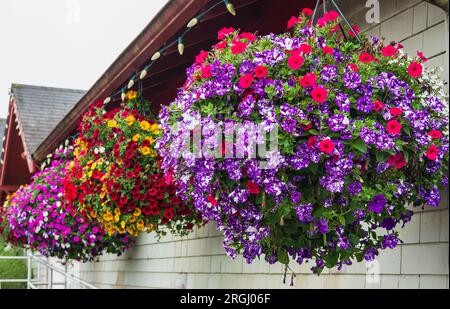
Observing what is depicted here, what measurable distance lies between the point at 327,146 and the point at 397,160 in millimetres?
388

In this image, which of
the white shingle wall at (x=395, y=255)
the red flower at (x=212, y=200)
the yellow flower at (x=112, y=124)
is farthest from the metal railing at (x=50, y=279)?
the red flower at (x=212, y=200)

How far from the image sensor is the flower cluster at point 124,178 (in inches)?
190

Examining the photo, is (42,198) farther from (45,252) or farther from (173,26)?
(173,26)

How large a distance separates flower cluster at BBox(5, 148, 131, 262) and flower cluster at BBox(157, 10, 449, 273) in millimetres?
3822

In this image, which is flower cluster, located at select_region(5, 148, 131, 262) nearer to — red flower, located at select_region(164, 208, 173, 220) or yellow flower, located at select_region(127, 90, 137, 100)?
yellow flower, located at select_region(127, 90, 137, 100)

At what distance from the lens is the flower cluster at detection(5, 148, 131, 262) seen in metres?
6.85

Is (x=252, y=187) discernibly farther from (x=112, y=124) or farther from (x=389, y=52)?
(x=112, y=124)

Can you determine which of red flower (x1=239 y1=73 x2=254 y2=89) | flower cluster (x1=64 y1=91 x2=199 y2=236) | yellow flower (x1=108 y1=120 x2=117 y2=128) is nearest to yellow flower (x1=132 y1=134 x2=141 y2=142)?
flower cluster (x1=64 y1=91 x2=199 y2=236)

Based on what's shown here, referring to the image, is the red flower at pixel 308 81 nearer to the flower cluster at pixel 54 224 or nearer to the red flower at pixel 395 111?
the red flower at pixel 395 111

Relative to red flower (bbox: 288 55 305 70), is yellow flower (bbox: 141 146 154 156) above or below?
below

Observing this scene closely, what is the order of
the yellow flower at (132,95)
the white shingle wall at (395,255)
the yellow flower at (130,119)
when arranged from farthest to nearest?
the yellow flower at (132,95)
the yellow flower at (130,119)
the white shingle wall at (395,255)

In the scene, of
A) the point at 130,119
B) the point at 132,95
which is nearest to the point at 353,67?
the point at 130,119

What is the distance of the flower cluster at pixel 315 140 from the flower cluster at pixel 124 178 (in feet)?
5.54
